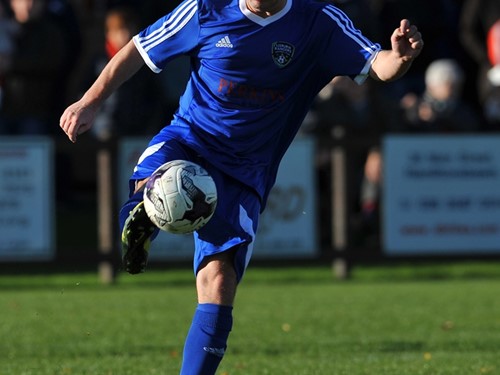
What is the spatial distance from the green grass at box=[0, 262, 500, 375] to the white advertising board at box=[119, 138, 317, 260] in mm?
390

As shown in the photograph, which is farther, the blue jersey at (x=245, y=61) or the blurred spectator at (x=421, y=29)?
the blurred spectator at (x=421, y=29)

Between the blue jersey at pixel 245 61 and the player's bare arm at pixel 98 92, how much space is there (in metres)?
0.07

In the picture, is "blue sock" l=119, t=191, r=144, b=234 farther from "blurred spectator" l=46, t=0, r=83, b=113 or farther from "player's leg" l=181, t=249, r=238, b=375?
"blurred spectator" l=46, t=0, r=83, b=113

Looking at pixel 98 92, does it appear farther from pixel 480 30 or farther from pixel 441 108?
Result: pixel 480 30

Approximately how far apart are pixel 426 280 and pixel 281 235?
5.57ft

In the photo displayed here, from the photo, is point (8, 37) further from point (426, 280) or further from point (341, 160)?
point (426, 280)

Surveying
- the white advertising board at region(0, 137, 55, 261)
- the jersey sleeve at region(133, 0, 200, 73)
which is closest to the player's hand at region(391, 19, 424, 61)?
the jersey sleeve at region(133, 0, 200, 73)

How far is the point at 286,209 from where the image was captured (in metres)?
14.5

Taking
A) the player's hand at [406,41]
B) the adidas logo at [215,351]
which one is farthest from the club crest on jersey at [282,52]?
the adidas logo at [215,351]

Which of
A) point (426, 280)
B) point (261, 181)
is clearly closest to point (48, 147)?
point (426, 280)

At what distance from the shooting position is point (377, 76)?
6.57 meters

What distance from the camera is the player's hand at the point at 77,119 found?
632cm

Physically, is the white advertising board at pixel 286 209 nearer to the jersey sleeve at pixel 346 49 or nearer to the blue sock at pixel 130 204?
the jersey sleeve at pixel 346 49

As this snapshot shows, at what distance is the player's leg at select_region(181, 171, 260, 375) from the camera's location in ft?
20.7
